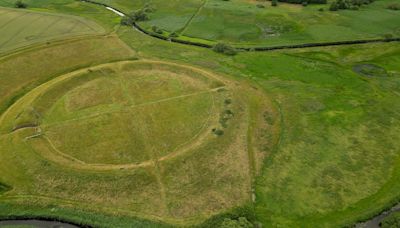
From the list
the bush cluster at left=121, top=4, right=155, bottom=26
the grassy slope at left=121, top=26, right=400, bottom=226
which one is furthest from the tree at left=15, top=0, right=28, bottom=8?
the grassy slope at left=121, top=26, right=400, bottom=226

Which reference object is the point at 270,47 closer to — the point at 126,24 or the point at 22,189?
the point at 126,24

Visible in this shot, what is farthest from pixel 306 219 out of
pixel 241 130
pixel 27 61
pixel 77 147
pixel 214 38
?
pixel 27 61

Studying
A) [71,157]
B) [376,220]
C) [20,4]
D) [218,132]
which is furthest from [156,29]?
[376,220]

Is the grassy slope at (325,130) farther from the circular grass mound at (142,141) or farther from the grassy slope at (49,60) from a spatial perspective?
the grassy slope at (49,60)

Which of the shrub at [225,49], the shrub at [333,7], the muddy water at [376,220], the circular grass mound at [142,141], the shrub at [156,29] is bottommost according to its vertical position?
the muddy water at [376,220]

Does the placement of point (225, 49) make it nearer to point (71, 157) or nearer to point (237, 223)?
point (71, 157)

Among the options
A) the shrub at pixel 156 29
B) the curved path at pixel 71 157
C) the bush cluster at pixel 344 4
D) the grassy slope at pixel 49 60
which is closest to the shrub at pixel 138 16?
the shrub at pixel 156 29

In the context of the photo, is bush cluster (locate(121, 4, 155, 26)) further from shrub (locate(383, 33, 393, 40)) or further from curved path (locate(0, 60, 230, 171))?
shrub (locate(383, 33, 393, 40))
